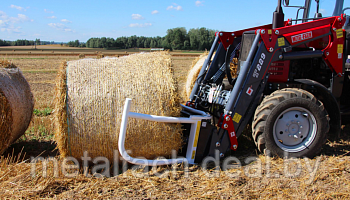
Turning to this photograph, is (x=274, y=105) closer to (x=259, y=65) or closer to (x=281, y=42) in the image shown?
(x=259, y=65)

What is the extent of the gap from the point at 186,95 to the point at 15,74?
3.61 metres

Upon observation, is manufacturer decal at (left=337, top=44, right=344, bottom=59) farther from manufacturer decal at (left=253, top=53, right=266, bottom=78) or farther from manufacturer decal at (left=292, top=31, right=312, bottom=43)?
manufacturer decal at (left=253, top=53, right=266, bottom=78)

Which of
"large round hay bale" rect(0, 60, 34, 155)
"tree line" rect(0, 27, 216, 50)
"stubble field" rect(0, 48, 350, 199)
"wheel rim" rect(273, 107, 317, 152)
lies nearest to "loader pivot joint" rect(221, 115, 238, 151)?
"stubble field" rect(0, 48, 350, 199)

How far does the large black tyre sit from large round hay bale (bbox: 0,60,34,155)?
134 inches

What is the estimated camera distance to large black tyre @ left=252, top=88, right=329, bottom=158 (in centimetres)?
→ 383

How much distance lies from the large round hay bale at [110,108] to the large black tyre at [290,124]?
120cm

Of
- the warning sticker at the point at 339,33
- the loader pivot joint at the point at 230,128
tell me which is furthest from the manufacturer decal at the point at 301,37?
the loader pivot joint at the point at 230,128

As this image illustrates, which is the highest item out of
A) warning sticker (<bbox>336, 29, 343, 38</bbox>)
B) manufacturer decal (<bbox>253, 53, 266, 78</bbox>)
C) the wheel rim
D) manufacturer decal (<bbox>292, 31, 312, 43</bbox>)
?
warning sticker (<bbox>336, 29, 343, 38</bbox>)

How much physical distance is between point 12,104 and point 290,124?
12.9 feet

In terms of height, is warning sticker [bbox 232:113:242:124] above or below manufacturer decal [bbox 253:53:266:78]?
below

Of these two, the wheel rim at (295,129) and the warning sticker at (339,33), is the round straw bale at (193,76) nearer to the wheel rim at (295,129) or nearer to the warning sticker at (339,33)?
the wheel rim at (295,129)

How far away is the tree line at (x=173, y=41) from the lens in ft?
194

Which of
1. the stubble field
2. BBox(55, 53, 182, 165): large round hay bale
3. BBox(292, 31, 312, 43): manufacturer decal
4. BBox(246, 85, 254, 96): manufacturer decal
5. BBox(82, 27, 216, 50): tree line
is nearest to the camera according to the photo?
the stubble field

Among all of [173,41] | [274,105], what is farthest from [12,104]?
[173,41]
